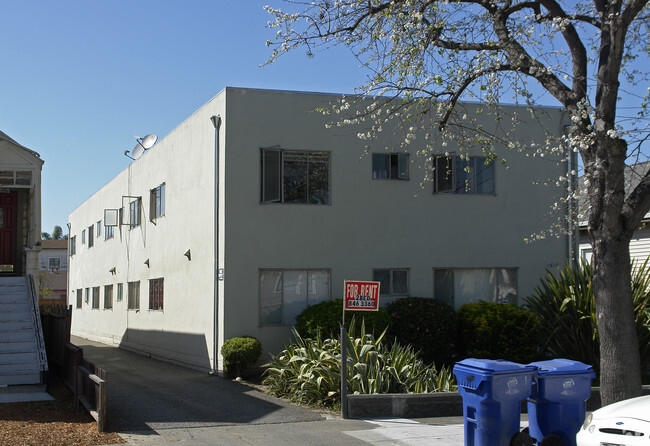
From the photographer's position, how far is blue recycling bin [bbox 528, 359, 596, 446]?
28.8 feet

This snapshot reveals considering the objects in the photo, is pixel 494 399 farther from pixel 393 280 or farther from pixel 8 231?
pixel 8 231

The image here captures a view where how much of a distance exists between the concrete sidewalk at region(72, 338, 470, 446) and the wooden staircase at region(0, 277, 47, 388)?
163 cm

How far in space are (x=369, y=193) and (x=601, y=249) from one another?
9119mm

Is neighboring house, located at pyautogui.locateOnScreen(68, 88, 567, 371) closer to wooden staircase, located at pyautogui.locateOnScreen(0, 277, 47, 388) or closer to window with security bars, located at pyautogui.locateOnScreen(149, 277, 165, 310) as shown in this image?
window with security bars, located at pyautogui.locateOnScreen(149, 277, 165, 310)

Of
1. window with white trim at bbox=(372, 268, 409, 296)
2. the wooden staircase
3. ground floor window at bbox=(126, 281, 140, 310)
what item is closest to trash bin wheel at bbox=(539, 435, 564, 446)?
window with white trim at bbox=(372, 268, 409, 296)

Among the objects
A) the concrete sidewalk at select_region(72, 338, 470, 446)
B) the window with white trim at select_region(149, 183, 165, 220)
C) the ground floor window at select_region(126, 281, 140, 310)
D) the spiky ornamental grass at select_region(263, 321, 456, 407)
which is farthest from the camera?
the ground floor window at select_region(126, 281, 140, 310)

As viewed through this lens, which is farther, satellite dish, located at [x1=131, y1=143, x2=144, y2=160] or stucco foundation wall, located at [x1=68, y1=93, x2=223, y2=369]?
satellite dish, located at [x1=131, y1=143, x2=144, y2=160]

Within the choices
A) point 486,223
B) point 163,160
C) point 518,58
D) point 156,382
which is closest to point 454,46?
point 518,58

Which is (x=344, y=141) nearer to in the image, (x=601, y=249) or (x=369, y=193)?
(x=369, y=193)

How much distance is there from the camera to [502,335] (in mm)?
16281

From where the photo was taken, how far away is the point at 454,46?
11133 millimetres

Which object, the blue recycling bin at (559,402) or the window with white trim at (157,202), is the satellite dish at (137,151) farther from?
the blue recycling bin at (559,402)

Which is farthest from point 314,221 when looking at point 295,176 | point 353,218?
point 295,176

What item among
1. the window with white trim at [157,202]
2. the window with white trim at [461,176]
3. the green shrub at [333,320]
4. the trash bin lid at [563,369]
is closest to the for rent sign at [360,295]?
the green shrub at [333,320]
